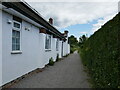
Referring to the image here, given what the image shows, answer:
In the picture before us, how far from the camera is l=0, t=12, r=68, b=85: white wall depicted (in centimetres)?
582

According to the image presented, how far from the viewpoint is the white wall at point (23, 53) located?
19.1ft

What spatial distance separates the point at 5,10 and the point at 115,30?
432 centimetres

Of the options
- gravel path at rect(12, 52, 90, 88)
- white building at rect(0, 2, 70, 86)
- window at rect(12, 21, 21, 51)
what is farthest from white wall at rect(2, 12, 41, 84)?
gravel path at rect(12, 52, 90, 88)

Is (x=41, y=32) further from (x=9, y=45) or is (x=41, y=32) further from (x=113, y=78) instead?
(x=113, y=78)

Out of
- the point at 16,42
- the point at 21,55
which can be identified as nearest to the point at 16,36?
the point at 16,42

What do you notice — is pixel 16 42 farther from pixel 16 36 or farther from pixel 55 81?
pixel 55 81

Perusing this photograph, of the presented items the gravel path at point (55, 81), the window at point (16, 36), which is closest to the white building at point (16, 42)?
the window at point (16, 36)

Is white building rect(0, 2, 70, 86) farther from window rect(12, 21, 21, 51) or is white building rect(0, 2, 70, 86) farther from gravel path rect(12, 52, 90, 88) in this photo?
gravel path rect(12, 52, 90, 88)

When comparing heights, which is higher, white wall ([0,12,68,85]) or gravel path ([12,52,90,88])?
white wall ([0,12,68,85])

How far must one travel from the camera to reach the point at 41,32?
1080 centimetres

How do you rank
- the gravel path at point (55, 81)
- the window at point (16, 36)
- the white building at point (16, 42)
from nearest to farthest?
the white building at point (16, 42)
the gravel path at point (55, 81)
the window at point (16, 36)

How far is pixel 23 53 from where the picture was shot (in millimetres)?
7605

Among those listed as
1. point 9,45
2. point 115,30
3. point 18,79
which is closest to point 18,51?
point 9,45

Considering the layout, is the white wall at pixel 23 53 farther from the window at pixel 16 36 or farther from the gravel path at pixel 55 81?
the gravel path at pixel 55 81
